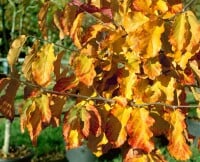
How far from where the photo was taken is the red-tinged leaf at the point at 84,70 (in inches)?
65.2

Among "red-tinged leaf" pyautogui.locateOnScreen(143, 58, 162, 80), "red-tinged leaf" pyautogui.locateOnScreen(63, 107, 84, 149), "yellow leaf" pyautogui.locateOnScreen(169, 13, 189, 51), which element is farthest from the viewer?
"red-tinged leaf" pyautogui.locateOnScreen(143, 58, 162, 80)

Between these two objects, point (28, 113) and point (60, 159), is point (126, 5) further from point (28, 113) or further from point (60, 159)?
point (60, 159)

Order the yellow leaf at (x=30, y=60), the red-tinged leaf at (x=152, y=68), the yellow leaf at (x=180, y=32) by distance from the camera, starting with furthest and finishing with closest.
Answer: the yellow leaf at (x=30, y=60), the red-tinged leaf at (x=152, y=68), the yellow leaf at (x=180, y=32)

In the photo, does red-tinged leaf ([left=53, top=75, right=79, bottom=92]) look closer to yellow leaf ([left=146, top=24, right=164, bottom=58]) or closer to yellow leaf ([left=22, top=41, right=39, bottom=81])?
yellow leaf ([left=22, top=41, right=39, bottom=81])

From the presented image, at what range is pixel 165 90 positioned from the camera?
1711 millimetres

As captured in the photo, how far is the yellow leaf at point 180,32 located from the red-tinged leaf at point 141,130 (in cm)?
22

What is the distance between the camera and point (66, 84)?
173 centimetres

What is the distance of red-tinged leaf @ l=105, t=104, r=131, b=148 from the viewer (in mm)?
1588

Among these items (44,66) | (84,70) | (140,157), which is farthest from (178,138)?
(44,66)

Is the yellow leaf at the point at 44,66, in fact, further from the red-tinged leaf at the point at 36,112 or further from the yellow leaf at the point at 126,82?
the yellow leaf at the point at 126,82

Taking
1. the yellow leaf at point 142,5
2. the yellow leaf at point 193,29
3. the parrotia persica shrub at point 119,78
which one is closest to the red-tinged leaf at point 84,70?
the parrotia persica shrub at point 119,78

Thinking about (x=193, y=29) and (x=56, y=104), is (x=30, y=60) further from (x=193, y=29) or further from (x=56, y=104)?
(x=193, y=29)

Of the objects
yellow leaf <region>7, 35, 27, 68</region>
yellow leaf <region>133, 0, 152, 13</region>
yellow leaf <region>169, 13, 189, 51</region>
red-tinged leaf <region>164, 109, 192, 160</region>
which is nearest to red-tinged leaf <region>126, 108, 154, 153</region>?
red-tinged leaf <region>164, 109, 192, 160</region>

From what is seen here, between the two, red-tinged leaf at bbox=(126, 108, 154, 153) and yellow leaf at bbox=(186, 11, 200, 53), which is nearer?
yellow leaf at bbox=(186, 11, 200, 53)
